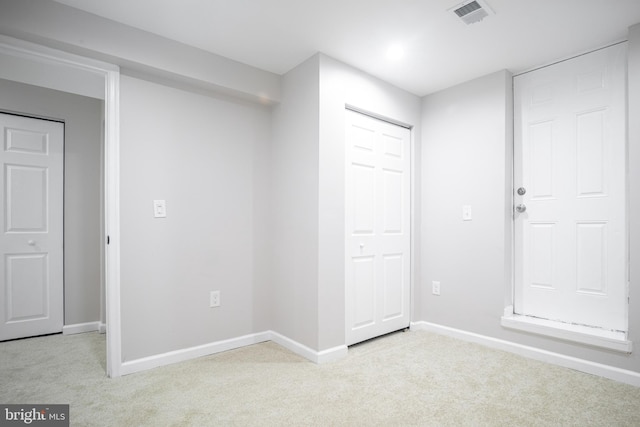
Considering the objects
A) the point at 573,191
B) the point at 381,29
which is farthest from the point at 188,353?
the point at 573,191

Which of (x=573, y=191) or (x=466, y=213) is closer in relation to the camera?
(x=573, y=191)

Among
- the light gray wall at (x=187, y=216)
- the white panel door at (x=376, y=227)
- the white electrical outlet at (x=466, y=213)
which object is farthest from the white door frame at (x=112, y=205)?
the white electrical outlet at (x=466, y=213)

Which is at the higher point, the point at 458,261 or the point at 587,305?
the point at 458,261

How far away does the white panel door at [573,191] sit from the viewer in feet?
7.77

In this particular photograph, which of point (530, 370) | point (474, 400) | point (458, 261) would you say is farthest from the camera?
point (458, 261)

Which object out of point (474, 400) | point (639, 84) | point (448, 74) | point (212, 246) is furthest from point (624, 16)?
point (212, 246)

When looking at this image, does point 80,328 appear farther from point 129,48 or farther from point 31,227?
point 129,48

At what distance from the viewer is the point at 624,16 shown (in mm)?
2098

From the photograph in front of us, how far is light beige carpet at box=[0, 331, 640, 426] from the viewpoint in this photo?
5.79ft

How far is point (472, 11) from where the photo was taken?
2059mm

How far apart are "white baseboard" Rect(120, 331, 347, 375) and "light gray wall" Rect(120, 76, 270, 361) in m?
0.05

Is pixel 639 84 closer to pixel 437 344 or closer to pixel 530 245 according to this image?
pixel 530 245

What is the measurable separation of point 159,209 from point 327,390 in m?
1.71

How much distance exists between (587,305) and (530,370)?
67cm
